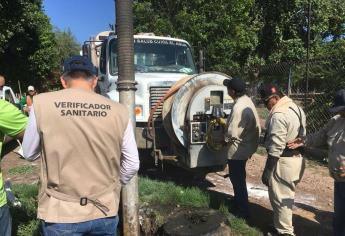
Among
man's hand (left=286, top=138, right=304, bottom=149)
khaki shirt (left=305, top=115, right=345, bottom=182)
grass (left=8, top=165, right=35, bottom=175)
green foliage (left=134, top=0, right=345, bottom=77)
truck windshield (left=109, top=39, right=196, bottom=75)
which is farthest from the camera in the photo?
green foliage (left=134, top=0, right=345, bottom=77)

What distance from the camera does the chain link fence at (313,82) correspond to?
31.9 ft

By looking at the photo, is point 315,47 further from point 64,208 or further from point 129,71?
point 64,208

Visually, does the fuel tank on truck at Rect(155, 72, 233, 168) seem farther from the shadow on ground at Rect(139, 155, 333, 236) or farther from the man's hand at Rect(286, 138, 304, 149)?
the man's hand at Rect(286, 138, 304, 149)

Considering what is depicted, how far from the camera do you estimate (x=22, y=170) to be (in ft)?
27.3

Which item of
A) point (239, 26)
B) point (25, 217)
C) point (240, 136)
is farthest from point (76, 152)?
point (239, 26)

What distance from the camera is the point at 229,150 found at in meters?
5.61

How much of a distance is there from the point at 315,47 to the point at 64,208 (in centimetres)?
2205

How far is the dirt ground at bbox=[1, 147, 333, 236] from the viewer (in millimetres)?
5562

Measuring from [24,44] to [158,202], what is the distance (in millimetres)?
15862

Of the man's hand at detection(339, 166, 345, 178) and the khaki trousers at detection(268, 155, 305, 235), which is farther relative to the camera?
the khaki trousers at detection(268, 155, 305, 235)

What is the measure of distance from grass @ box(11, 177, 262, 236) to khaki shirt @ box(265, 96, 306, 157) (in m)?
1.08

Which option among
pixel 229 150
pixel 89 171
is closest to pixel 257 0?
pixel 229 150

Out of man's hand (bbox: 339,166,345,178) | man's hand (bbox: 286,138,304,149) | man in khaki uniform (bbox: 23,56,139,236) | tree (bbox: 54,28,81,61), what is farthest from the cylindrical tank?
tree (bbox: 54,28,81,61)

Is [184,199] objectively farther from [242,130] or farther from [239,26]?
[239,26]
